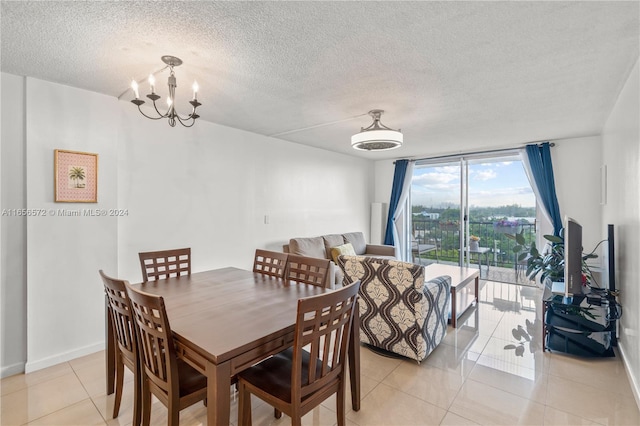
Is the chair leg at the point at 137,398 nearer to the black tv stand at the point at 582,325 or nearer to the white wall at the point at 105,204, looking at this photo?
the white wall at the point at 105,204

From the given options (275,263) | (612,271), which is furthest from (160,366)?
(612,271)

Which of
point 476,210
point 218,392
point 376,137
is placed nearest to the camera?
point 218,392

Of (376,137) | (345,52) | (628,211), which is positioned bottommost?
(628,211)

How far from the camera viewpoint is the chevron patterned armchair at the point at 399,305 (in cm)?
256

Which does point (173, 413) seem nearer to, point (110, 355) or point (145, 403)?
point (145, 403)

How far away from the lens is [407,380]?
2.43 m

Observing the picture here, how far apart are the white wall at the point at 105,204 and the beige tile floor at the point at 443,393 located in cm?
46

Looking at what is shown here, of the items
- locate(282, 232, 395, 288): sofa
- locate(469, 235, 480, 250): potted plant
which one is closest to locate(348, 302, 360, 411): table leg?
locate(282, 232, 395, 288): sofa

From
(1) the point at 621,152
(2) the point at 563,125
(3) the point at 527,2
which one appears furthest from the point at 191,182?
(2) the point at 563,125

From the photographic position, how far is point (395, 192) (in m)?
6.45

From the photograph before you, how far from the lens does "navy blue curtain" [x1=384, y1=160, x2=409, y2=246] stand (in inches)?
250

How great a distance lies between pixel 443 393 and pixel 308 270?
4.40 ft

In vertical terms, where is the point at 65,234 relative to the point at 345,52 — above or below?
below

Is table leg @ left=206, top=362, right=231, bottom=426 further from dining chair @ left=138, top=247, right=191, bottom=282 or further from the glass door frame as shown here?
the glass door frame
